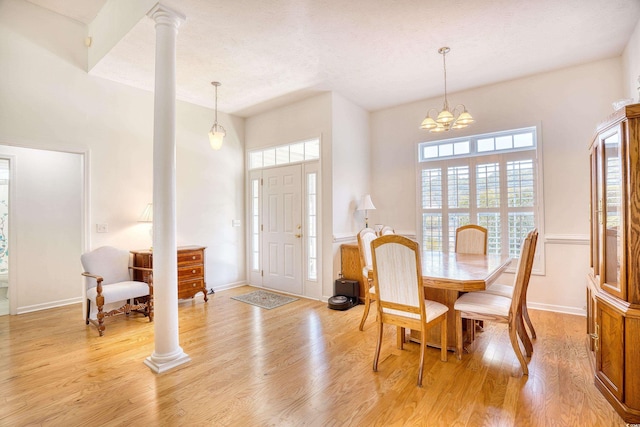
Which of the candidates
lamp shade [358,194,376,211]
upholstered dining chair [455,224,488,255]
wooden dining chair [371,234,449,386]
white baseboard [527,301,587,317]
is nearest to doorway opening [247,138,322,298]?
lamp shade [358,194,376,211]

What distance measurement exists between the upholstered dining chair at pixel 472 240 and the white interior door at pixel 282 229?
228 cm

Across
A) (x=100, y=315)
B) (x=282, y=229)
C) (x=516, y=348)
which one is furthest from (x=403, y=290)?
(x=100, y=315)

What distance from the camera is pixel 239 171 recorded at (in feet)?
18.4

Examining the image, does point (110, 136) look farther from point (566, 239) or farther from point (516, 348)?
point (566, 239)

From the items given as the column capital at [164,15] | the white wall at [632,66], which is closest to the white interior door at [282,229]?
the column capital at [164,15]

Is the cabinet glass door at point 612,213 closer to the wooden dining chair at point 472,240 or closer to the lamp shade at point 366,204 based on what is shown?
the wooden dining chair at point 472,240

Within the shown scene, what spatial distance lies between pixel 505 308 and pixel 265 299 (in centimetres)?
317

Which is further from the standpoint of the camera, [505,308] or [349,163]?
[349,163]

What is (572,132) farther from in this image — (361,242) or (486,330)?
(361,242)

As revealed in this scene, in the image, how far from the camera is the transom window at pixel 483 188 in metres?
4.07

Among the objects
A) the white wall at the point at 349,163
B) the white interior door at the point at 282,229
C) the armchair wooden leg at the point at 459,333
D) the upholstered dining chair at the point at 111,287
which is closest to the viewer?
the armchair wooden leg at the point at 459,333

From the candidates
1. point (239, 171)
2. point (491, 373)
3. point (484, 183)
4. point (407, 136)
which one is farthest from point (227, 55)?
point (491, 373)

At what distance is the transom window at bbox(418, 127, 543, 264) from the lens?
160 inches

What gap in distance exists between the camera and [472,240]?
12.9 ft
